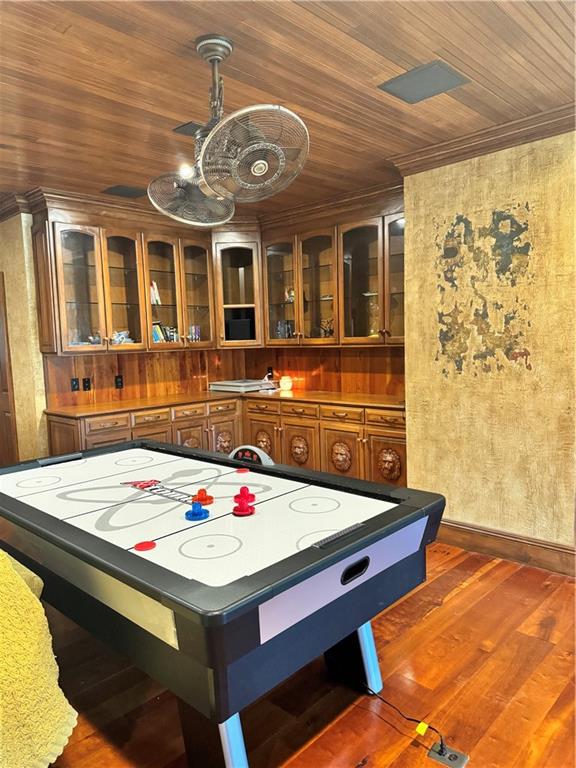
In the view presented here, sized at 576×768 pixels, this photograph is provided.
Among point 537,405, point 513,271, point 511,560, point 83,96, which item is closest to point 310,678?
point 511,560

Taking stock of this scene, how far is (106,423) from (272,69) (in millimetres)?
A: 2759

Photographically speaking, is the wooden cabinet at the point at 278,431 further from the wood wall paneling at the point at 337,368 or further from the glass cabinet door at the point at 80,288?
the glass cabinet door at the point at 80,288

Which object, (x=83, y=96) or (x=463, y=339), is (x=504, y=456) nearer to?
(x=463, y=339)

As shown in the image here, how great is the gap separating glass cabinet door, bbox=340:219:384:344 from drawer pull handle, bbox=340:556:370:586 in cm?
270

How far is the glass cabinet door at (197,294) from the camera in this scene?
193 inches

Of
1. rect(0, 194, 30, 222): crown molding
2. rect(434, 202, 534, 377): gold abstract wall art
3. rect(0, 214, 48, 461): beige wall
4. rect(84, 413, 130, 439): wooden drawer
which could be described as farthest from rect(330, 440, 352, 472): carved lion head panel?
rect(0, 194, 30, 222): crown molding

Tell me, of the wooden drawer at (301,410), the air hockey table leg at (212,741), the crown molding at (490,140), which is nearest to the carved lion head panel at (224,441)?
the wooden drawer at (301,410)

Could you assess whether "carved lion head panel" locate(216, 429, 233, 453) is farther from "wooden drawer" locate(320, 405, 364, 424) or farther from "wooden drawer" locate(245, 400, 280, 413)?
"wooden drawer" locate(320, 405, 364, 424)

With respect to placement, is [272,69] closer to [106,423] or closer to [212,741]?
[212,741]

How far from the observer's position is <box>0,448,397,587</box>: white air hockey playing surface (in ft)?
5.09

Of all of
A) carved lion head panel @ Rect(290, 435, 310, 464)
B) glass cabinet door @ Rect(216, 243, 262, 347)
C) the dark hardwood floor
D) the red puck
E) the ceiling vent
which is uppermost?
the ceiling vent

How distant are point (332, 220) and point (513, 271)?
1817 millimetres

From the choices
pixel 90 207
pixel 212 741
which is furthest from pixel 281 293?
pixel 212 741

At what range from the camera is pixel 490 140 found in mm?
3014
